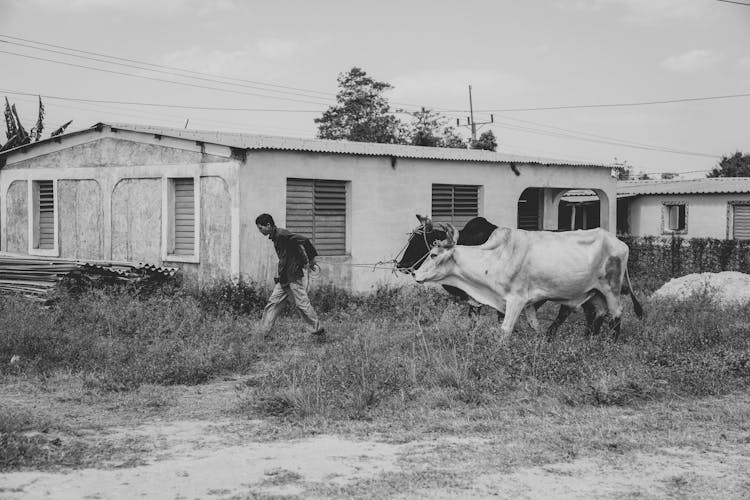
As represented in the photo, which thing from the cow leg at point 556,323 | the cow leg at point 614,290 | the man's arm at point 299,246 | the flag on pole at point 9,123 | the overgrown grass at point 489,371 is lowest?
the overgrown grass at point 489,371

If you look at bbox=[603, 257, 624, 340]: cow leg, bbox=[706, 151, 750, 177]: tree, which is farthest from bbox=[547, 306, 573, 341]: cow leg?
bbox=[706, 151, 750, 177]: tree

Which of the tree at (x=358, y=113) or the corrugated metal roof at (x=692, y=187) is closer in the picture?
the corrugated metal roof at (x=692, y=187)

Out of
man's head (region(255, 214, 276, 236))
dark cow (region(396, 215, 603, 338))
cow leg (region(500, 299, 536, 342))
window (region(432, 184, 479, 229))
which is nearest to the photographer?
cow leg (region(500, 299, 536, 342))

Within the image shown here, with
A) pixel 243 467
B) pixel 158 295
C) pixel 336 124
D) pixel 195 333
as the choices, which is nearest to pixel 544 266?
pixel 195 333

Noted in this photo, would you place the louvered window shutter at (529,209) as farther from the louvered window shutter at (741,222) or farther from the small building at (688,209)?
the louvered window shutter at (741,222)

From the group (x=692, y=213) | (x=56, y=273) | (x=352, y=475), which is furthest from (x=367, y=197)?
(x=692, y=213)

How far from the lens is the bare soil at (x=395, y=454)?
18.1 ft

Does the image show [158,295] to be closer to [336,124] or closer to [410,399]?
[410,399]

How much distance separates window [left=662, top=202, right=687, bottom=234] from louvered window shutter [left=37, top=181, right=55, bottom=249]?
21526 mm

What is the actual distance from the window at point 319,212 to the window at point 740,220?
59.1 feet

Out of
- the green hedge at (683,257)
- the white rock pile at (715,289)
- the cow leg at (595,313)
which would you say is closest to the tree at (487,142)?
the green hedge at (683,257)

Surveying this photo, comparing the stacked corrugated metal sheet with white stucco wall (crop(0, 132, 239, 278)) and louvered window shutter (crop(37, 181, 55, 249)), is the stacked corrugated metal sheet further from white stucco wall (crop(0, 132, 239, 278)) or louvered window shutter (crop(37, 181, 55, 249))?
louvered window shutter (crop(37, 181, 55, 249))

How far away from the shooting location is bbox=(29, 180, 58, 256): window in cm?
1809

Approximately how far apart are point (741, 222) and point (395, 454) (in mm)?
26238
